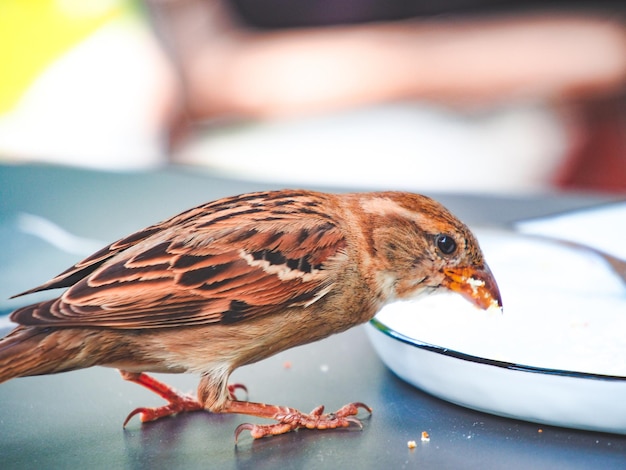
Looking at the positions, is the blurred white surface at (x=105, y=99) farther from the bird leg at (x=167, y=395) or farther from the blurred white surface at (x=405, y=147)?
the bird leg at (x=167, y=395)

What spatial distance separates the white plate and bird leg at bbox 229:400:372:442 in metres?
0.17

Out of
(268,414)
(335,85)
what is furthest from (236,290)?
(335,85)

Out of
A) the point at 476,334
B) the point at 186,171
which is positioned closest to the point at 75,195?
the point at 186,171

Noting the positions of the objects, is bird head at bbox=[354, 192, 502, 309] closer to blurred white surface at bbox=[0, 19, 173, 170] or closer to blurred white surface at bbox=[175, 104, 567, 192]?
blurred white surface at bbox=[175, 104, 567, 192]

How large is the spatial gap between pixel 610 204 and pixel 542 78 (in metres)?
4.95

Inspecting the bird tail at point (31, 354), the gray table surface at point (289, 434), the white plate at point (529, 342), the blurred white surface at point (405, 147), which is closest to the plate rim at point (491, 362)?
the white plate at point (529, 342)

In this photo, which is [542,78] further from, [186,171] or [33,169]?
[33,169]

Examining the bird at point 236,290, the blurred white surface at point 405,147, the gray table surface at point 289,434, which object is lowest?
the gray table surface at point 289,434

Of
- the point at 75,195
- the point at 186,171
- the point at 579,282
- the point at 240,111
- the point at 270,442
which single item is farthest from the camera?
the point at 240,111

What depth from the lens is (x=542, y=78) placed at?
7230 millimetres

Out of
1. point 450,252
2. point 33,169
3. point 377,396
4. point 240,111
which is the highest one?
point 240,111

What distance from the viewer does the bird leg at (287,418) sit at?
1.77 meters

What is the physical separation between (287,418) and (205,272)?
1.00ft

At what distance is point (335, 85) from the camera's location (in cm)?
716
